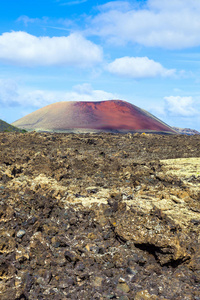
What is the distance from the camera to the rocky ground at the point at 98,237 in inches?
199

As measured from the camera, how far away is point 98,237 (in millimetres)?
6289

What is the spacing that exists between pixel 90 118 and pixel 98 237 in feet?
137

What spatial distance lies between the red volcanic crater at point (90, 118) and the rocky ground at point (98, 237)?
3357 cm

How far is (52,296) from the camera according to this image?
4844 millimetres

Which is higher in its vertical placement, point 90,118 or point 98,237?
point 90,118

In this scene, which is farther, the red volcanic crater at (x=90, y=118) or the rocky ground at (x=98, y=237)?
the red volcanic crater at (x=90, y=118)

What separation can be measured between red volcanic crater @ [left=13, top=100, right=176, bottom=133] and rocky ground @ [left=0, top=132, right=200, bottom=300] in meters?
33.6

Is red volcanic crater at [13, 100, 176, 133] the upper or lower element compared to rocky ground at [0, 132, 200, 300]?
upper

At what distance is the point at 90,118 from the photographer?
4734 centimetres

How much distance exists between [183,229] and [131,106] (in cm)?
4838

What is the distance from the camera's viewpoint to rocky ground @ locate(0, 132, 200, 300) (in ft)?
16.6

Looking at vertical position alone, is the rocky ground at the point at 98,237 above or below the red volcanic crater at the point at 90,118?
below

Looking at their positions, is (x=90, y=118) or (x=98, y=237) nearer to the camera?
(x=98, y=237)

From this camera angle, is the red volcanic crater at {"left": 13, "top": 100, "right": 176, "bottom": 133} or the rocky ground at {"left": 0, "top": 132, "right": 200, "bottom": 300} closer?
the rocky ground at {"left": 0, "top": 132, "right": 200, "bottom": 300}
